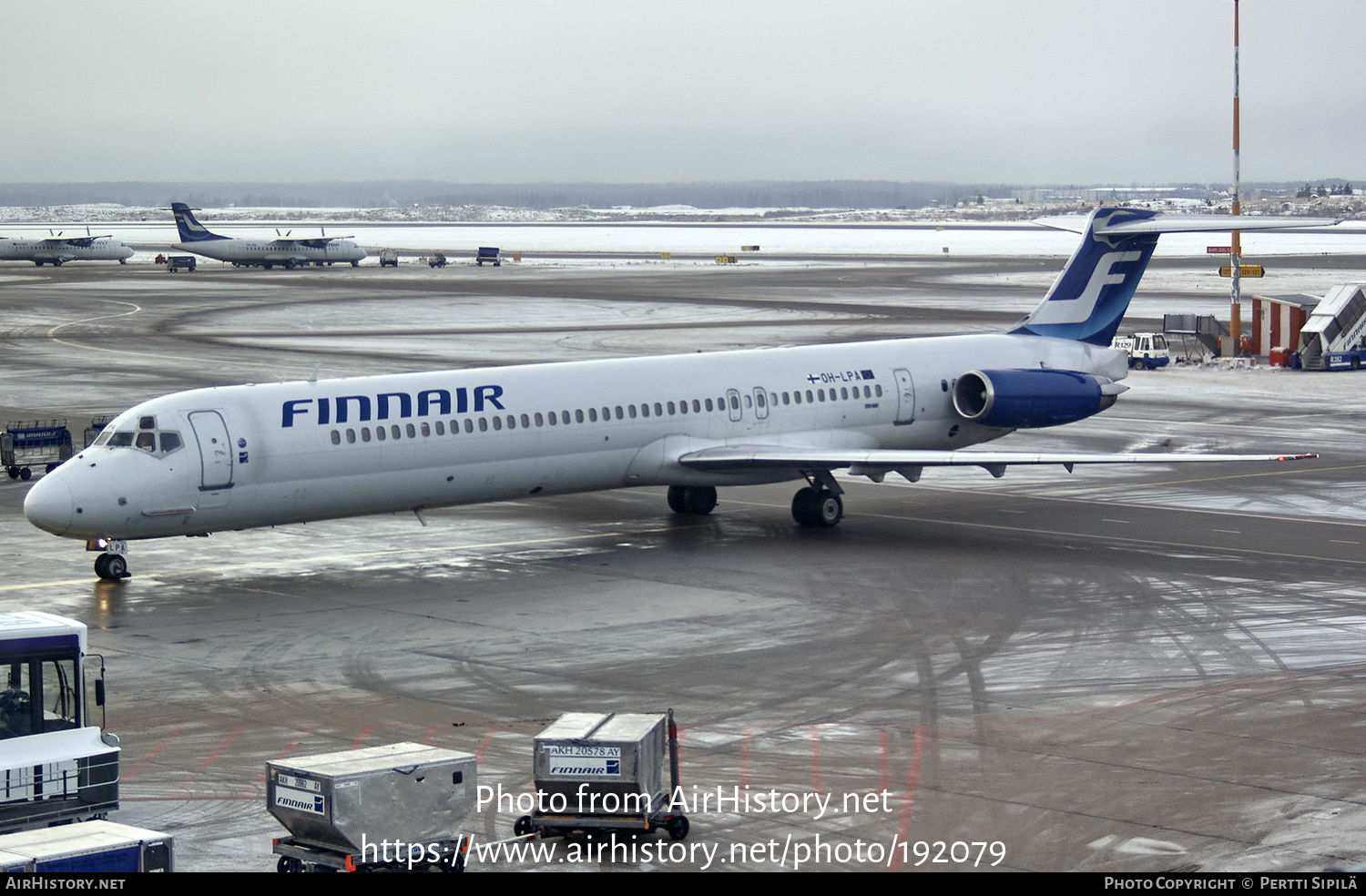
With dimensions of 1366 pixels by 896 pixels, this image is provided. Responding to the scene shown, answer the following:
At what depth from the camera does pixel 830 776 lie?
1695cm

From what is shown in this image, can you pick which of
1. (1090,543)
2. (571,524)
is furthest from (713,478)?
(1090,543)

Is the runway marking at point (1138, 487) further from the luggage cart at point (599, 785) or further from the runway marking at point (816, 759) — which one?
the luggage cart at point (599, 785)

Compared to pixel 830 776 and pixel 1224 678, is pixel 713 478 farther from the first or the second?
pixel 830 776

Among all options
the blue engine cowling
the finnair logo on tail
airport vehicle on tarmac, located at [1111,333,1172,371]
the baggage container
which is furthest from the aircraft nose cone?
airport vehicle on tarmac, located at [1111,333,1172,371]

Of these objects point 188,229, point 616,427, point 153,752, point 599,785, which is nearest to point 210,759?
point 153,752

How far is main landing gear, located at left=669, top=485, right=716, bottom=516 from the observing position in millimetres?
33594

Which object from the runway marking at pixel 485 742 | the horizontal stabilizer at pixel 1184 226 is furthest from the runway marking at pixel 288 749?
the horizontal stabilizer at pixel 1184 226

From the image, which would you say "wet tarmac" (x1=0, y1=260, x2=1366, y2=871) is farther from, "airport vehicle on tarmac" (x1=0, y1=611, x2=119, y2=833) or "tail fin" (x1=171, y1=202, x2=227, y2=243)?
"tail fin" (x1=171, y1=202, x2=227, y2=243)

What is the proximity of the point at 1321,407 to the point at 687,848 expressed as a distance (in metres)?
40.6

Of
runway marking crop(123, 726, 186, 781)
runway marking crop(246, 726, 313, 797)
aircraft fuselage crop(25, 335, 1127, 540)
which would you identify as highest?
aircraft fuselage crop(25, 335, 1127, 540)

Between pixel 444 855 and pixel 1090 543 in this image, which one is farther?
pixel 1090 543

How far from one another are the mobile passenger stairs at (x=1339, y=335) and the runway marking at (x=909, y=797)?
46.9 metres

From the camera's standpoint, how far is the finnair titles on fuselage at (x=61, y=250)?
145m

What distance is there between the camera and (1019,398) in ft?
114
